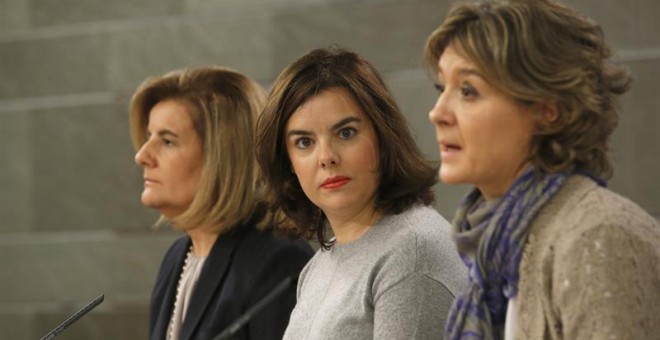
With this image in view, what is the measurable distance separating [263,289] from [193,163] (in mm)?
493

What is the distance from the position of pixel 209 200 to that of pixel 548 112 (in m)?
1.75

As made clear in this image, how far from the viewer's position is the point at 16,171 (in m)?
5.94

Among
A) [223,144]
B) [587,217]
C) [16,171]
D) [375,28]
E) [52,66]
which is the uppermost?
[52,66]

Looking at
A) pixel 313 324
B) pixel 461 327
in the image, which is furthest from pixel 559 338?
pixel 313 324

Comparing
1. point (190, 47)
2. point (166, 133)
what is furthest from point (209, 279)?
point (190, 47)

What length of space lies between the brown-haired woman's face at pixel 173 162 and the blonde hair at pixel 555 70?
→ 68.6 inches

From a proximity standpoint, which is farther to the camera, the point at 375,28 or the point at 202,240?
the point at 375,28

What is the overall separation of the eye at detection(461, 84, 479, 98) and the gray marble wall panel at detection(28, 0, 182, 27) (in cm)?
367

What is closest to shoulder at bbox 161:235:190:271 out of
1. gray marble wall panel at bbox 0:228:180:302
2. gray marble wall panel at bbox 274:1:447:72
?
gray marble wall panel at bbox 274:1:447:72

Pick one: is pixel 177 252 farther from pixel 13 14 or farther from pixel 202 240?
pixel 13 14

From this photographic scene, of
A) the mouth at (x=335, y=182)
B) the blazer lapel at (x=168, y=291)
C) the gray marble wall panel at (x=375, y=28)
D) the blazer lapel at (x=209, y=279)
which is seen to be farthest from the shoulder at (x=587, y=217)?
the gray marble wall panel at (x=375, y=28)

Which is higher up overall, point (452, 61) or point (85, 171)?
point (85, 171)

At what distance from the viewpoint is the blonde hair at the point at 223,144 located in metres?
3.58

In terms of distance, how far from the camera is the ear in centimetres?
198
